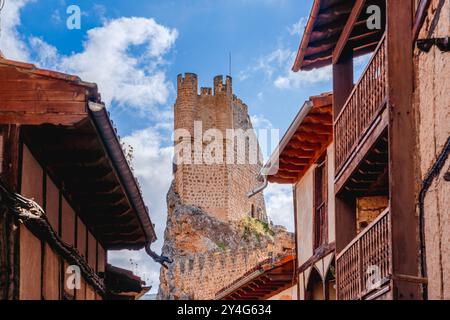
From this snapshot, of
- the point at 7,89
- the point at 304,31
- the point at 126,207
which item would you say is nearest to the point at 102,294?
the point at 126,207

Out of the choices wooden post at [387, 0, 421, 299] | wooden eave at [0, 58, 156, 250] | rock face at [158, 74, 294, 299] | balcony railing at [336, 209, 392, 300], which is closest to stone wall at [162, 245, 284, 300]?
rock face at [158, 74, 294, 299]

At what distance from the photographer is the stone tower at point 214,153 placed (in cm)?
7238

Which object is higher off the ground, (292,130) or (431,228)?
(292,130)

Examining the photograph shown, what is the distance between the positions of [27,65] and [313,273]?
35.8 feet

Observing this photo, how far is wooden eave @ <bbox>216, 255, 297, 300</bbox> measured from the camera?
21812 millimetres

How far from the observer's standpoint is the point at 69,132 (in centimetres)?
1099

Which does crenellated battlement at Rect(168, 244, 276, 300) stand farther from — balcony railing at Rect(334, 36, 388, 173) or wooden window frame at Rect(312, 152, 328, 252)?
balcony railing at Rect(334, 36, 388, 173)

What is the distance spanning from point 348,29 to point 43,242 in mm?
6118

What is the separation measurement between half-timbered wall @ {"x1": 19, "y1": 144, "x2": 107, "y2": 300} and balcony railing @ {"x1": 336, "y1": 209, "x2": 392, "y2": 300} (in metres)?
3.84

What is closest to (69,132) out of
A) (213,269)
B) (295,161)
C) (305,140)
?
(305,140)

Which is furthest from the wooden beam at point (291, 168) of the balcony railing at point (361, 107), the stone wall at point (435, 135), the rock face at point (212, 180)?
the rock face at point (212, 180)

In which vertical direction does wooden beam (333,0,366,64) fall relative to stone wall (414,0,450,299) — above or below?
above

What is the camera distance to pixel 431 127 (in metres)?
10.7
